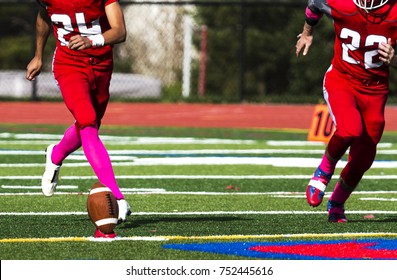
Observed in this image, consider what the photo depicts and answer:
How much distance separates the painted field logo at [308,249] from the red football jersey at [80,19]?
1.85 meters

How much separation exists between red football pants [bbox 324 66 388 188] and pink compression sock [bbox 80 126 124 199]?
156 cm

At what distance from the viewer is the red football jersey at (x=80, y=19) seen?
26.6ft

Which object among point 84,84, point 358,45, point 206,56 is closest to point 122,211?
point 84,84

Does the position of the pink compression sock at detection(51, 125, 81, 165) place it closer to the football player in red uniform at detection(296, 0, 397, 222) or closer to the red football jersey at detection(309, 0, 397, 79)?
the football player in red uniform at detection(296, 0, 397, 222)

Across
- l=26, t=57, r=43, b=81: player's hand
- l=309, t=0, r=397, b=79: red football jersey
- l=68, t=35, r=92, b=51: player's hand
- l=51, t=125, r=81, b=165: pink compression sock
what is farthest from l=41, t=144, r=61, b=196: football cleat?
l=309, t=0, r=397, b=79: red football jersey

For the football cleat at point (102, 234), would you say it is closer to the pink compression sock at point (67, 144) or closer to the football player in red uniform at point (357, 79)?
the pink compression sock at point (67, 144)

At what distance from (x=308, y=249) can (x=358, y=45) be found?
72.5 inches

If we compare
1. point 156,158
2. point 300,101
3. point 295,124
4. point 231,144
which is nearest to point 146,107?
point 300,101

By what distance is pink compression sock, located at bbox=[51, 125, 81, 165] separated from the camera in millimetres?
8531

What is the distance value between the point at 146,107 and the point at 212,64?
6722 mm

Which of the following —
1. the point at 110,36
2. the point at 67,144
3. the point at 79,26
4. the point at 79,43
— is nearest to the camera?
the point at 79,43

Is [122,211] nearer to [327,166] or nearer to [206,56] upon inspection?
[327,166]

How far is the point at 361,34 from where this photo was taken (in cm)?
810

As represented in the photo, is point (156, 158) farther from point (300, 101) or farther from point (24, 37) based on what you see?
point (24, 37)
